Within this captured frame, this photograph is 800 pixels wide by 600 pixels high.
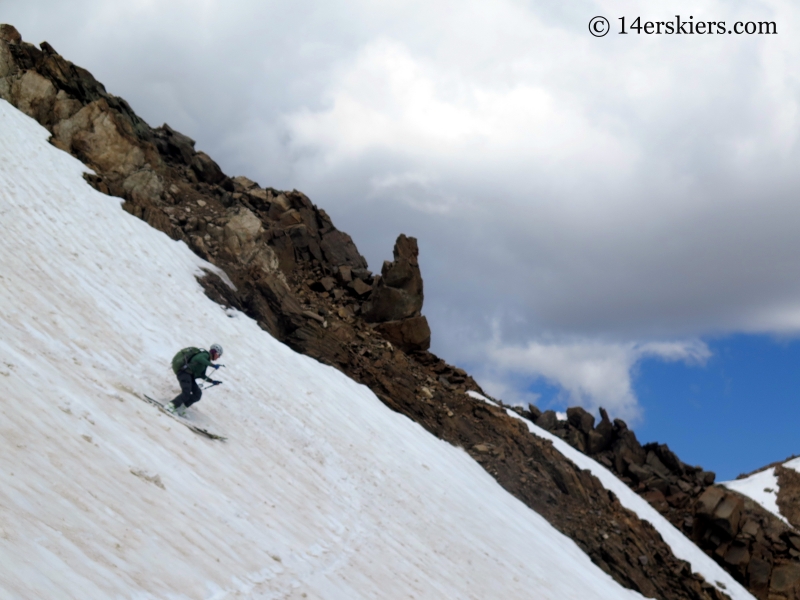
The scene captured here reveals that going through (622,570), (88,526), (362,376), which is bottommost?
(88,526)

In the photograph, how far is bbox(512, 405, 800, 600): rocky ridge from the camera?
31.4 metres

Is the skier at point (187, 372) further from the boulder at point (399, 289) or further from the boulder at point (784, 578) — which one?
the boulder at point (784, 578)

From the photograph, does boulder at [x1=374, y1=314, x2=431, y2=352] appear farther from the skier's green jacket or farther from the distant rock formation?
the skier's green jacket

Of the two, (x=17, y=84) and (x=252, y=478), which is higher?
(x=17, y=84)

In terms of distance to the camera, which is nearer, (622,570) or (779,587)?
(622,570)

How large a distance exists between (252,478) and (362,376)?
12.9 metres

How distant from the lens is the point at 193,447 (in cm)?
1246

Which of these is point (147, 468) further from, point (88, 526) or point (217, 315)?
point (217, 315)

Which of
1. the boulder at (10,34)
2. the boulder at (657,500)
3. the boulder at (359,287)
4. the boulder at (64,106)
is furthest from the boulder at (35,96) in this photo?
the boulder at (657,500)

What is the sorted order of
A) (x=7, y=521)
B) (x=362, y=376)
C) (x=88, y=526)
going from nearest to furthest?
(x=7, y=521)
(x=88, y=526)
(x=362, y=376)

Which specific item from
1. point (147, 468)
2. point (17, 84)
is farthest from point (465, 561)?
point (17, 84)

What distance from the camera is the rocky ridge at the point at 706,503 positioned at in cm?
3144

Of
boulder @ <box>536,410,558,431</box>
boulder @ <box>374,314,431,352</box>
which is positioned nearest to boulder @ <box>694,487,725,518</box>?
boulder @ <box>536,410,558,431</box>

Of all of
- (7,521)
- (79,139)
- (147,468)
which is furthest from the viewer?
(79,139)
